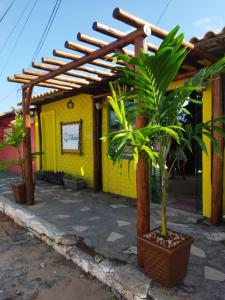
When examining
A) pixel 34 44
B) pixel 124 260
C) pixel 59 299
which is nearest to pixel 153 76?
pixel 124 260

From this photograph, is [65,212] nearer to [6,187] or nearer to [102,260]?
[102,260]

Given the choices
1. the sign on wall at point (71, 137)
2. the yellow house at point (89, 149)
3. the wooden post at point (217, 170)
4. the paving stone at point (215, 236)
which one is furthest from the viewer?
the sign on wall at point (71, 137)

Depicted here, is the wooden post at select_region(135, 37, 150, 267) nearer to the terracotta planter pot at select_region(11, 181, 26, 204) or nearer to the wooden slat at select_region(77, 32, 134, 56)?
the wooden slat at select_region(77, 32, 134, 56)

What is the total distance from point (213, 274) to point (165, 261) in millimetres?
711

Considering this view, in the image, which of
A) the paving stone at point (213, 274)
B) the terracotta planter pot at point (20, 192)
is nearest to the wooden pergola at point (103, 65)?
the terracotta planter pot at point (20, 192)

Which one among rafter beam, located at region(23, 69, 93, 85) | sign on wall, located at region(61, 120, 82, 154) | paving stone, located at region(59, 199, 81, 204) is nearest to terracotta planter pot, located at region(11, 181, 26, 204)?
paving stone, located at region(59, 199, 81, 204)

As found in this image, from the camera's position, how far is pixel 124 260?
9.95ft

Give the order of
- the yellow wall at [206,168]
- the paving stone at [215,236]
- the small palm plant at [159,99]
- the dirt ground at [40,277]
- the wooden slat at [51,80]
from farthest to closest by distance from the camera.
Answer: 1. the wooden slat at [51,80]
2. the yellow wall at [206,168]
3. the paving stone at [215,236]
4. the dirt ground at [40,277]
5. the small palm plant at [159,99]

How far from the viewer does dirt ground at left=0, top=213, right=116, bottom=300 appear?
2754 mm

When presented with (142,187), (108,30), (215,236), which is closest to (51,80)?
(108,30)

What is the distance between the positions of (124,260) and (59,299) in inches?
31.6

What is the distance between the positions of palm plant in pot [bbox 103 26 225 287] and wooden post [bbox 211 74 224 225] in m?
1.75

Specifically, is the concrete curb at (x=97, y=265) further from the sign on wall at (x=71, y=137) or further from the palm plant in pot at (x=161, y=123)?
the sign on wall at (x=71, y=137)

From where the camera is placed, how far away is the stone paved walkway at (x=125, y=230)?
2508 mm
